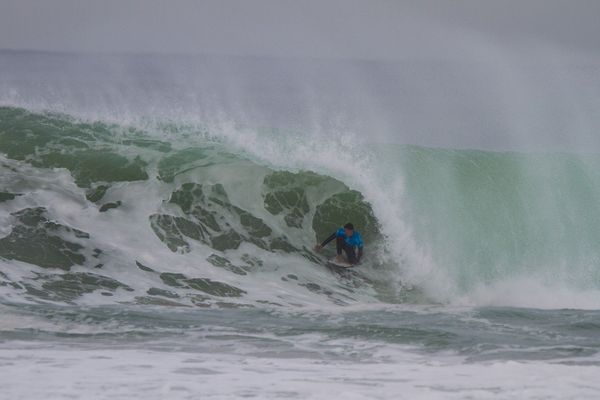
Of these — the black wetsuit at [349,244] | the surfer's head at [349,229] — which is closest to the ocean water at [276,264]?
the black wetsuit at [349,244]

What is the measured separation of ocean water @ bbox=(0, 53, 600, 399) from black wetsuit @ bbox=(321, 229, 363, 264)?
7.4 inches

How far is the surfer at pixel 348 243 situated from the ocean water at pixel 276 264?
199 millimetres

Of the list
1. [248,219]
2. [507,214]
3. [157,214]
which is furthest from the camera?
[507,214]

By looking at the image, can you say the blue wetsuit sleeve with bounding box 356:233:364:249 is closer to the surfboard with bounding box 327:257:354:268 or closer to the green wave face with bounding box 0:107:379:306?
the surfboard with bounding box 327:257:354:268

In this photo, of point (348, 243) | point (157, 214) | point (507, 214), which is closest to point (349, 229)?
point (348, 243)

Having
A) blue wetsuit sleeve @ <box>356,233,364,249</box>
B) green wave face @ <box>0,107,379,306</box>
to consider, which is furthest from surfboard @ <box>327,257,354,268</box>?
blue wetsuit sleeve @ <box>356,233,364,249</box>

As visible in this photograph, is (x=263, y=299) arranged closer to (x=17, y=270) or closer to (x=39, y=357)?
(x=17, y=270)

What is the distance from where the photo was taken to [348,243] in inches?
552

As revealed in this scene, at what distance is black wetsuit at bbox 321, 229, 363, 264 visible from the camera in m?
14.0

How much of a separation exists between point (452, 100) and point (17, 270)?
17.5 metres

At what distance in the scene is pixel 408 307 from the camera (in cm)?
1080

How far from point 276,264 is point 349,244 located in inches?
45.0

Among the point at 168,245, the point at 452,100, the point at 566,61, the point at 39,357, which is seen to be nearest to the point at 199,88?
the point at 452,100

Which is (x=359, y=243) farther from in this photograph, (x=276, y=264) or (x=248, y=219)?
(x=248, y=219)
